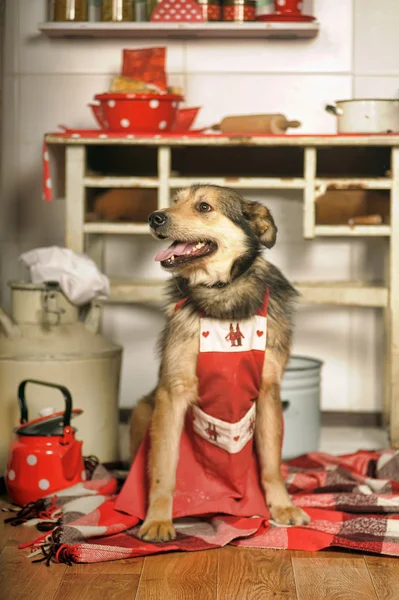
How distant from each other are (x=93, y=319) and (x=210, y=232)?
0.87m

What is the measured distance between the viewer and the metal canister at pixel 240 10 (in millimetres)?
3275

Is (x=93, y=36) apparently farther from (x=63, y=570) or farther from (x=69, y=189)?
(x=63, y=570)

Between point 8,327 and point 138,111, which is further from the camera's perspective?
point 138,111

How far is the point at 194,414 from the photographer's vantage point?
2.16 m

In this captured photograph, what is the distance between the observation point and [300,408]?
9.37 feet

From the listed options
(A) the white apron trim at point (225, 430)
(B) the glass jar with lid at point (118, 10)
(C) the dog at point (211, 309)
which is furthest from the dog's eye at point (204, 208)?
(B) the glass jar with lid at point (118, 10)

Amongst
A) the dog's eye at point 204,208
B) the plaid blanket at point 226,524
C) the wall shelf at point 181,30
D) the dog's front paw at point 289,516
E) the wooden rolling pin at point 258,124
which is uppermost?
the wall shelf at point 181,30

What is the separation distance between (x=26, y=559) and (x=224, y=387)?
0.62 meters

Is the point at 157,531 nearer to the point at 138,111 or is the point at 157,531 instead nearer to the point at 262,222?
the point at 262,222

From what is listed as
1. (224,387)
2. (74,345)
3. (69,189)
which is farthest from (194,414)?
(69,189)

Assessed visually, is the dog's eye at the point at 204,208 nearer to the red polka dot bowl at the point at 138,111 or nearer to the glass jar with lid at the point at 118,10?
the red polka dot bowl at the point at 138,111

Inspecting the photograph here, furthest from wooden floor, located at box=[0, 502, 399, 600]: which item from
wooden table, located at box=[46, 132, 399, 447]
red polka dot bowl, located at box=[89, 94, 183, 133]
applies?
red polka dot bowl, located at box=[89, 94, 183, 133]

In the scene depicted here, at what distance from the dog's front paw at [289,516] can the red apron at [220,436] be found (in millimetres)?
37

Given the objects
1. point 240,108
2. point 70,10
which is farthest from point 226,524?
point 70,10
